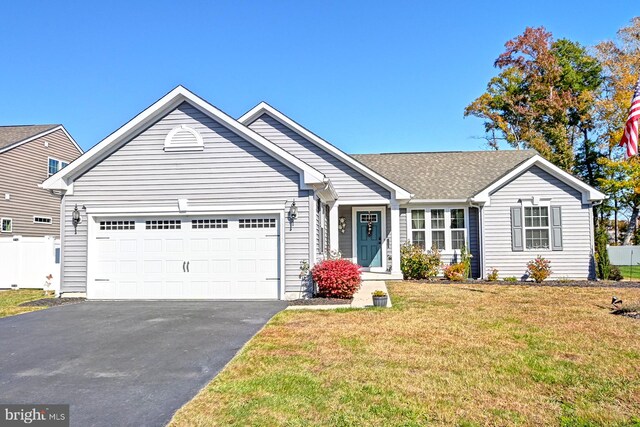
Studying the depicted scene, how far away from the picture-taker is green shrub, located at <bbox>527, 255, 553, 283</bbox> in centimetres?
1555

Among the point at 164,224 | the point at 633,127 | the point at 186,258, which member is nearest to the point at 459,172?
the point at 633,127

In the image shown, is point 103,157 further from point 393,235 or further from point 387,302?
point 393,235

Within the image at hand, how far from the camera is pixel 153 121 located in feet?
40.7

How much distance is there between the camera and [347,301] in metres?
11.1

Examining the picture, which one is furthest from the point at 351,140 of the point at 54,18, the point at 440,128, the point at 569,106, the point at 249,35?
the point at 54,18

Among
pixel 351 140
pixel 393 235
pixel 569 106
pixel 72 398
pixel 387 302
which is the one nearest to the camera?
pixel 72 398

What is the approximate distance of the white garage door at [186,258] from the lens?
12.0m

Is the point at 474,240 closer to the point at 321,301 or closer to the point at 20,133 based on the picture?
the point at 321,301

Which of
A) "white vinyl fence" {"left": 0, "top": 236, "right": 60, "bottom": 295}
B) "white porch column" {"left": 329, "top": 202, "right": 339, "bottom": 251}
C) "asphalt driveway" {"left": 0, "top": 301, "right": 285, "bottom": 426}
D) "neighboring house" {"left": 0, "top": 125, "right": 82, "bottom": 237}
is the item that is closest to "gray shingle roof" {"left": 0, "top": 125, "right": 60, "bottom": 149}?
"neighboring house" {"left": 0, "top": 125, "right": 82, "bottom": 237}

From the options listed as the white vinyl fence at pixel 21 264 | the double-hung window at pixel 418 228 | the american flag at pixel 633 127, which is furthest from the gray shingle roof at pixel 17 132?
the american flag at pixel 633 127

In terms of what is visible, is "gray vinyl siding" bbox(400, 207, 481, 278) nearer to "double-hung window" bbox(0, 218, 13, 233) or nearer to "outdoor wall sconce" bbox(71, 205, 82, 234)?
"outdoor wall sconce" bbox(71, 205, 82, 234)

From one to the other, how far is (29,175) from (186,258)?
16.4 meters

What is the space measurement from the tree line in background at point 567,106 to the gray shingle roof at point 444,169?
433 inches

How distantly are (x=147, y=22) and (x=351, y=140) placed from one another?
51.1 feet
